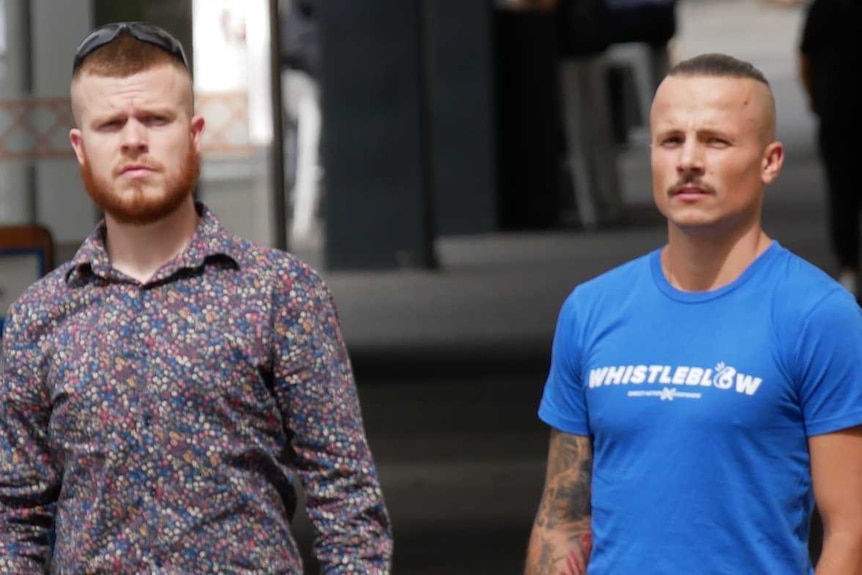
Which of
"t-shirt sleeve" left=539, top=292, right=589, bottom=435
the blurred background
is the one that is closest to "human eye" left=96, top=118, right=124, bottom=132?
"t-shirt sleeve" left=539, top=292, right=589, bottom=435

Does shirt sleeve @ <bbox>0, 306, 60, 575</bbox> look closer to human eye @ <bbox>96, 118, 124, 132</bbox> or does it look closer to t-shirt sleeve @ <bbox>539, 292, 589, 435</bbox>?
human eye @ <bbox>96, 118, 124, 132</bbox>

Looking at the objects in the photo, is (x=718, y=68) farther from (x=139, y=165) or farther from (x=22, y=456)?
(x=22, y=456)

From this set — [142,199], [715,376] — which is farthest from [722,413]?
[142,199]

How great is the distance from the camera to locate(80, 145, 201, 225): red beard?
3.25 metres

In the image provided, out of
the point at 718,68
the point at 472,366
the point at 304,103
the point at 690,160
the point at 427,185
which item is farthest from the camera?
the point at 304,103

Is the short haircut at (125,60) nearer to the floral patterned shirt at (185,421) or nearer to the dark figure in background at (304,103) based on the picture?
the floral patterned shirt at (185,421)

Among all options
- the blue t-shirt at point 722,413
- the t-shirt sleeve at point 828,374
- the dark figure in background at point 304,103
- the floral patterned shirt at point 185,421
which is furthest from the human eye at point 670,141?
the dark figure in background at point 304,103

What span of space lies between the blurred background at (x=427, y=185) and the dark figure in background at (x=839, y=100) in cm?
172

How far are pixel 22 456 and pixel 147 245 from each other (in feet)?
1.18

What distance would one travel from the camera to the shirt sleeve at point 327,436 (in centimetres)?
322

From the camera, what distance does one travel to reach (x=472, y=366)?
442 inches

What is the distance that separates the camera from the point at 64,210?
729 cm

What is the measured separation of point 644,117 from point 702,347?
2145 centimetres

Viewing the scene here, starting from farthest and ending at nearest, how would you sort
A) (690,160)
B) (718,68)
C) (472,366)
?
1. (472,366)
2. (718,68)
3. (690,160)
